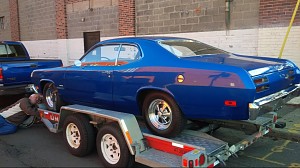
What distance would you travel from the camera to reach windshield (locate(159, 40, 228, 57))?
4.31 m

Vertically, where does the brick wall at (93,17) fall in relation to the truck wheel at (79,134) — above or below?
above

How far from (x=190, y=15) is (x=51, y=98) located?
5491 millimetres

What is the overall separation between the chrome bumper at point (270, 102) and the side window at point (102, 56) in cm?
231

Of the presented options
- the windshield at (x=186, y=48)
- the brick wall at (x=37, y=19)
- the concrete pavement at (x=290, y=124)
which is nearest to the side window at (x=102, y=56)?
the windshield at (x=186, y=48)

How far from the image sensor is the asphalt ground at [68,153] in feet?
14.6

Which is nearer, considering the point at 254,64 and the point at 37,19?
the point at 254,64

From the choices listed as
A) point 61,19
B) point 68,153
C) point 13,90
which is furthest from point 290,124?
point 61,19

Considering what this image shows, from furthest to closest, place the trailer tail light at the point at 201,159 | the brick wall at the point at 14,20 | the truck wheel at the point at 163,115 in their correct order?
1. the brick wall at the point at 14,20
2. the truck wheel at the point at 163,115
3. the trailer tail light at the point at 201,159

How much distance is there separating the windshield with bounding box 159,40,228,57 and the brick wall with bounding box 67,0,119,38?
787 cm

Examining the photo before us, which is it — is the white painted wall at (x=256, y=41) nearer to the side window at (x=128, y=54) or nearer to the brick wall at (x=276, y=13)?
the brick wall at (x=276, y=13)

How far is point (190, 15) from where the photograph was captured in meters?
9.72

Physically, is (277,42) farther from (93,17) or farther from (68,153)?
(93,17)

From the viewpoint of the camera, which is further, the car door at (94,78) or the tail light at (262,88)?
the car door at (94,78)

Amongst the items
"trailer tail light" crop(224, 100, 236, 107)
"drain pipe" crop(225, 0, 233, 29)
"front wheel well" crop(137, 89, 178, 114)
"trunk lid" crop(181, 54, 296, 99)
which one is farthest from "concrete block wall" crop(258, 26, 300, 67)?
"trailer tail light" crop(224, 100, 236, 107)
